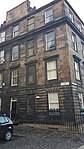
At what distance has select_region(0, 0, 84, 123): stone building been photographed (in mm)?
16906

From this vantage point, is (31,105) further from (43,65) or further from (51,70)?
(43,65)

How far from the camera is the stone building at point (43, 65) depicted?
1691cm

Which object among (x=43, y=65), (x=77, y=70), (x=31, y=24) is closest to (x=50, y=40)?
(x=43, y=65)

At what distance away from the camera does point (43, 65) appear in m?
18.9

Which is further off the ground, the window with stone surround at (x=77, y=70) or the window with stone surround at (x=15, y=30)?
the window with stone surround at (x=15, y=30)

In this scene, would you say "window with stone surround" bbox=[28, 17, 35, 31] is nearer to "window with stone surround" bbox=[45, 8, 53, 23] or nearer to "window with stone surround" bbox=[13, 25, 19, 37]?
"window with stone surround" bbox=[45, 8, 53, 23]

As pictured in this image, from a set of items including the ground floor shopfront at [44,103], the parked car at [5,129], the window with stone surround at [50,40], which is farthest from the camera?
the window with stone surround at [50,40]

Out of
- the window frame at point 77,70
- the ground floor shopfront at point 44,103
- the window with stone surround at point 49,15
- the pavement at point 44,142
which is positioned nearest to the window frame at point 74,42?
the window frame at point 77,70

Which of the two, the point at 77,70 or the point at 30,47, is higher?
the point at 30,47

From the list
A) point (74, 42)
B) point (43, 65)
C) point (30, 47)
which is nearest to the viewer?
point (43, 65)

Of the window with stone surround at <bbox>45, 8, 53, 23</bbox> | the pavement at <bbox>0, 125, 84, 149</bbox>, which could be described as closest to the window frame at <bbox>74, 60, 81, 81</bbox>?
the window with stone surround at <bbox>45, 8, 53, 23</bbox>

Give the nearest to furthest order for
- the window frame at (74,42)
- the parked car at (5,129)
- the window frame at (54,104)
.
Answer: the parked car at (5,129) < the window frame at (54,104) < the window frame at (74,42)

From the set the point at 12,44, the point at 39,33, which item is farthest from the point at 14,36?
the point at 39,33

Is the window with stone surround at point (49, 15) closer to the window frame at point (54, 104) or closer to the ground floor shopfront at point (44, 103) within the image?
the ground floor shopfront at point (44, 103)
